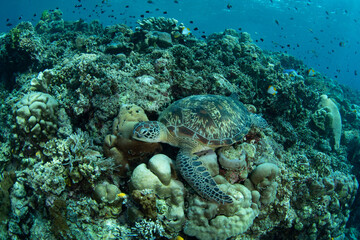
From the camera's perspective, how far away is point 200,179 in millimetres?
2973

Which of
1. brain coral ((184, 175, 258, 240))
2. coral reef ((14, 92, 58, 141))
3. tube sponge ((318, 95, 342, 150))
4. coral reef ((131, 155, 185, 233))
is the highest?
coral reef ((14, 92, 58, 141))

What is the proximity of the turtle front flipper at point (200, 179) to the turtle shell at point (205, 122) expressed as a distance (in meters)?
0.55

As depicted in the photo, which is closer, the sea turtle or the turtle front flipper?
the turtle front flipper

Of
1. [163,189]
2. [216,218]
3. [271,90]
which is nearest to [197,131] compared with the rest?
[163,189]

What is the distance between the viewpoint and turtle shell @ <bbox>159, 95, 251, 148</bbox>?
372 centimetres

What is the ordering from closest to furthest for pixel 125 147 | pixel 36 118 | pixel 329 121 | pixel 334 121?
pixel 125 147
pixel 36 118
pixel 329 121
pixel 334 121

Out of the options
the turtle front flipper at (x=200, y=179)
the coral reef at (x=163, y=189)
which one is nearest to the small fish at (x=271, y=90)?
the turtle front flipper at (x=200, y=179)

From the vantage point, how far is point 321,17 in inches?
2186

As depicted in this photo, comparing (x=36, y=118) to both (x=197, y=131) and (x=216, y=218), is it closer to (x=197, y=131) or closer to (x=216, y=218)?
(x=197, y=131)

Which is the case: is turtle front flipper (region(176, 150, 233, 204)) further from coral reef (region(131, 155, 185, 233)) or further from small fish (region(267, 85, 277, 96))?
small fish (region(267, 85, 277, 96))

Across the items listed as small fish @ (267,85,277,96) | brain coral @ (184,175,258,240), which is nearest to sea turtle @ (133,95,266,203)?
brain coral @ (184,175,258,240)

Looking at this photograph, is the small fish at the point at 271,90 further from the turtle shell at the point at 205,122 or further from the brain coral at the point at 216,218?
the brain coral at the point at 216,218

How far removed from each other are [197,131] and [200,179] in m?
→ 1.06

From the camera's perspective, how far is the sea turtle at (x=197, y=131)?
3.03m
